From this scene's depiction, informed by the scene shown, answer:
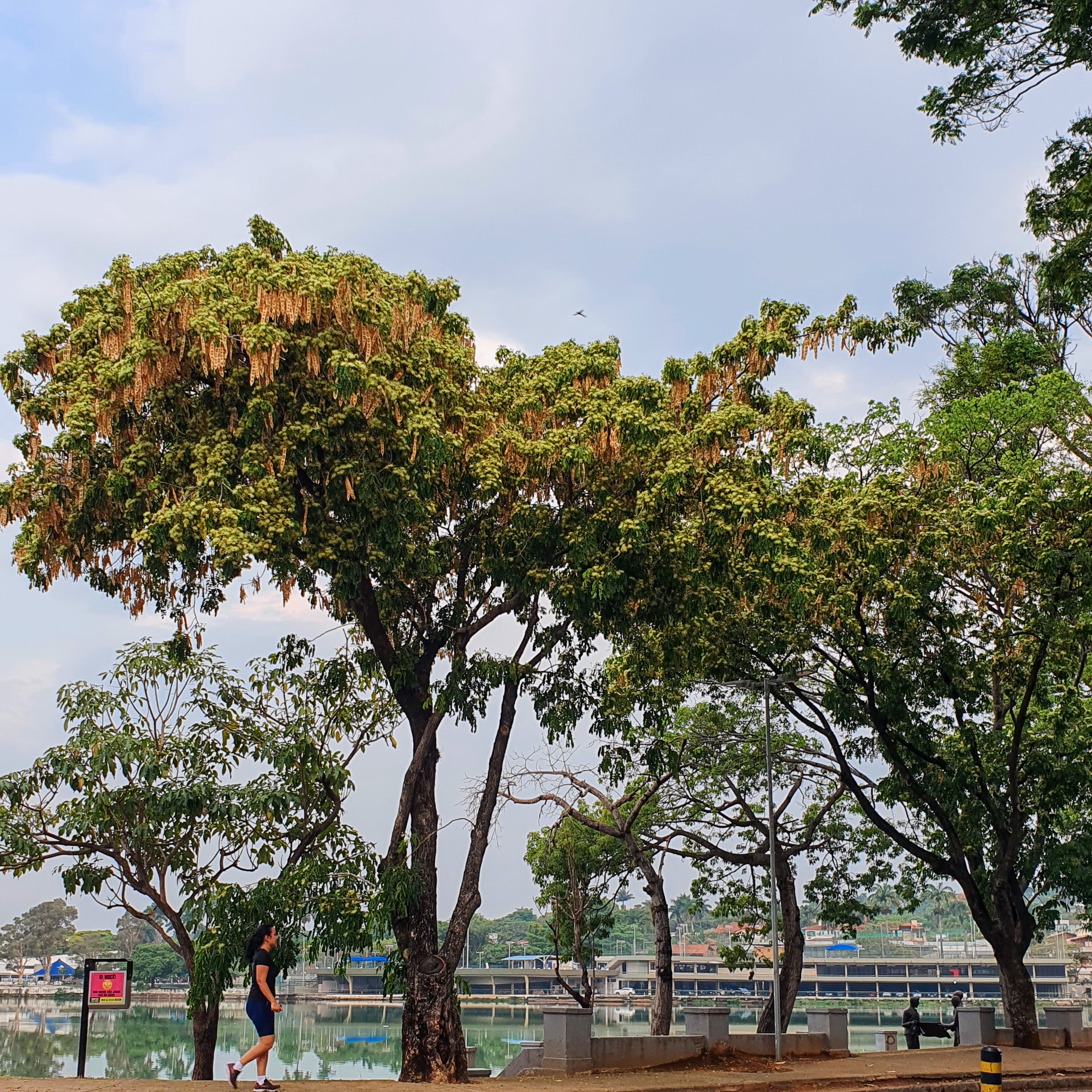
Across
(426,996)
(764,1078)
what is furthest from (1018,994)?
(426,996)

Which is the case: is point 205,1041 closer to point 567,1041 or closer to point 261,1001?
point 567,1041

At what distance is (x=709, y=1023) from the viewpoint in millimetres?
20406

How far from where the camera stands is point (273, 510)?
12141 mm

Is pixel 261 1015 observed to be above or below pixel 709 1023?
above

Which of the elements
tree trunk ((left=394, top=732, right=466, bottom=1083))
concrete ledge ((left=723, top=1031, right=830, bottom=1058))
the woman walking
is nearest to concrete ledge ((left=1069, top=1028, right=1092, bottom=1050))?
concrete ledge ((left=723, top=1031, right=830, bottom=1058))

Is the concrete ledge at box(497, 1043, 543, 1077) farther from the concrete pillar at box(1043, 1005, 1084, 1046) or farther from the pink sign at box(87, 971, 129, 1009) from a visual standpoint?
the concrete pillar at box(1043, 1005, 1084, 1046)

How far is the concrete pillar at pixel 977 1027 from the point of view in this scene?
22.8m

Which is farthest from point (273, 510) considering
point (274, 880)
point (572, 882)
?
point (572, 882)

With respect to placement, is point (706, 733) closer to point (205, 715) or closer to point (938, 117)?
point (205, 715)

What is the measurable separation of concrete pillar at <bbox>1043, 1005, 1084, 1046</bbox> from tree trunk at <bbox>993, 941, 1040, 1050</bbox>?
5.99 feet

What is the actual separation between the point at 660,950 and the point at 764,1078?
924 cm

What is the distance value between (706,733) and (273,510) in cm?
1574

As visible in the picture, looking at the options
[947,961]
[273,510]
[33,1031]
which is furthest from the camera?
[947,961]

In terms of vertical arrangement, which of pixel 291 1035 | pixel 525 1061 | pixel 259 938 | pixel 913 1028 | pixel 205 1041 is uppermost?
pixel 259 938
